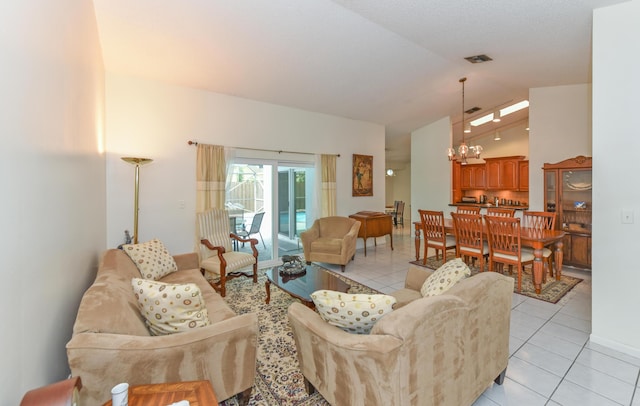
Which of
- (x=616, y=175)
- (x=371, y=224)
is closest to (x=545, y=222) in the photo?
(x=616, y=175)

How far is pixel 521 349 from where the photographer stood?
2.36 metres

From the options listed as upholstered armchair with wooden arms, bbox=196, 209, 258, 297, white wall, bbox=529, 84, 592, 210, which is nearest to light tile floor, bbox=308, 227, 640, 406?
white wall, bbox=529, 84, 592, 210

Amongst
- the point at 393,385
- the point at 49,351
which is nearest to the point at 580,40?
→ the point at 393,385

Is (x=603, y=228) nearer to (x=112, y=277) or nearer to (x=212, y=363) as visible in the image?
(x=212, y=363)

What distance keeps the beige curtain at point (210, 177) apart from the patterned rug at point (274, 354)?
1.37 m

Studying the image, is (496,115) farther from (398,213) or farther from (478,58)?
(398,213)

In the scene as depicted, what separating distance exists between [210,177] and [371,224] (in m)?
3.26

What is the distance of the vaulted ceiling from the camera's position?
2596 mm

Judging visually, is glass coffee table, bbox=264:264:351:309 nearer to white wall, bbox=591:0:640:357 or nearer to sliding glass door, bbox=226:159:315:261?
sliding glass door, bbox=226:159:315:261

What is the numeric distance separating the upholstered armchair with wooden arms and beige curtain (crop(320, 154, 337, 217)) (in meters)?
1.97

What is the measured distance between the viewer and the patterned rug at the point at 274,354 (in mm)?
1845

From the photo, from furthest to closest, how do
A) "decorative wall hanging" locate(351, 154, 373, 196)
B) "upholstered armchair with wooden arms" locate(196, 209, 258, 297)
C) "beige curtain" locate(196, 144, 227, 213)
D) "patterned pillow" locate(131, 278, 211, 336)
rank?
"decorative wall hanging" locate(351, 154, 373, 196) < "beige curtain" locate(196, 144, 227, 213) < "upholstered armchair with wooden arms" locate(196, 209, 258, 297) < "patterned pillow" locate(131, 278, 211, 336)

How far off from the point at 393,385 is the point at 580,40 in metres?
3.98

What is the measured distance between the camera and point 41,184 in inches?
58.7
